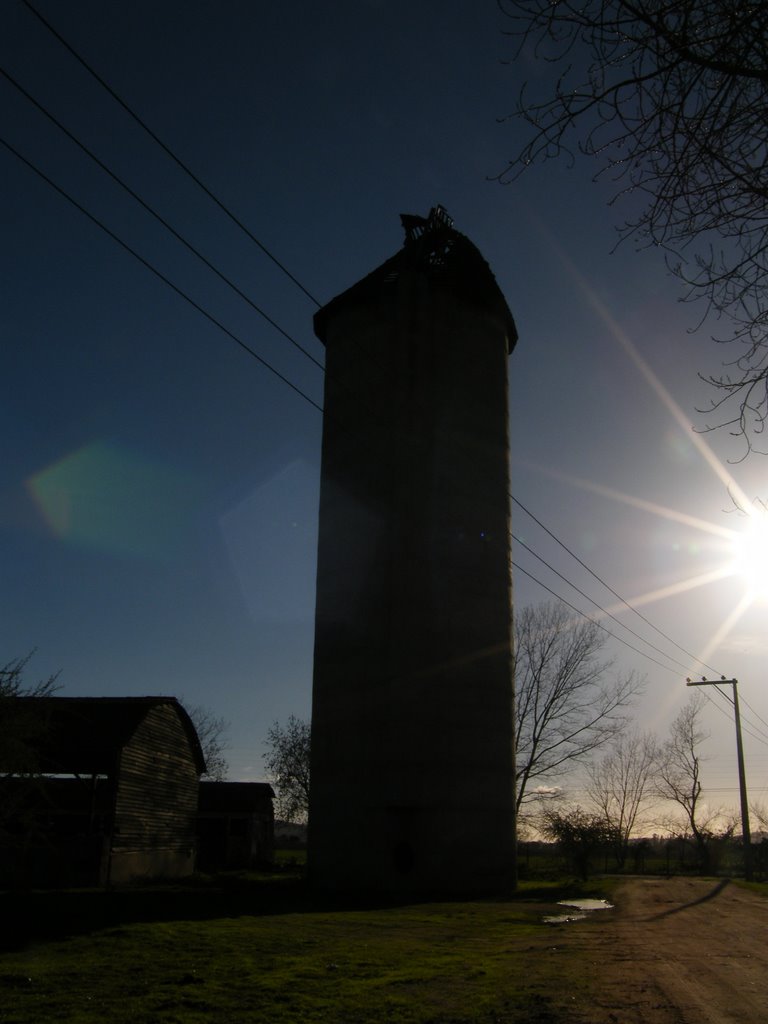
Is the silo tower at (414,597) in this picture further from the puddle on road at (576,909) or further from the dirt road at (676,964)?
the dirt road at (676,964)

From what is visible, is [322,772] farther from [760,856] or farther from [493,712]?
[760,856]

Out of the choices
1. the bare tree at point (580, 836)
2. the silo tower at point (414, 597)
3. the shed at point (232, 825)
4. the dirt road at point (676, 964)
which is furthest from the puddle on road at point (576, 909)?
the shed at point (232, 825)

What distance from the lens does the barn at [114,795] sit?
981 inches

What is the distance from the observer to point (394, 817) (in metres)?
21.6

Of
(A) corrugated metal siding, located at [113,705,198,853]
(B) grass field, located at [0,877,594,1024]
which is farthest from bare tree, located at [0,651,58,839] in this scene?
(A) corrugated metal siding, located at [113,705,198,853]

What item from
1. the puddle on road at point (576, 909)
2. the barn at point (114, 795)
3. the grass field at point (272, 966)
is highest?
the barn at point (114, 795)

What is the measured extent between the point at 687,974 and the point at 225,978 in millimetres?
5125

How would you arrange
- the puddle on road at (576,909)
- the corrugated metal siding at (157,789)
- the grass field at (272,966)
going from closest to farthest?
the grass field at (272,966)
the puddle on road at (576,909)
the corrugated metal siding at (157,789)

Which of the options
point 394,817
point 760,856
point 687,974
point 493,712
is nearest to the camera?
point 687,974

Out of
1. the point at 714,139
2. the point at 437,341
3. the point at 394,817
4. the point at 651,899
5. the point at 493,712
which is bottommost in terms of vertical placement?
the point at 651,899

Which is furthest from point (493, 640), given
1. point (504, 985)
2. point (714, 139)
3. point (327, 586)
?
point (714, 139)

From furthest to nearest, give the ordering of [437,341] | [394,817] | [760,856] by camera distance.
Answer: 1. [760,856]
2. [437,341]
3. [394,817]

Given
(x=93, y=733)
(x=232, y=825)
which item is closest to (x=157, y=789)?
(x=93, y=733)

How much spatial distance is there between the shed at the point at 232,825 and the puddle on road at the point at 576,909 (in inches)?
885
